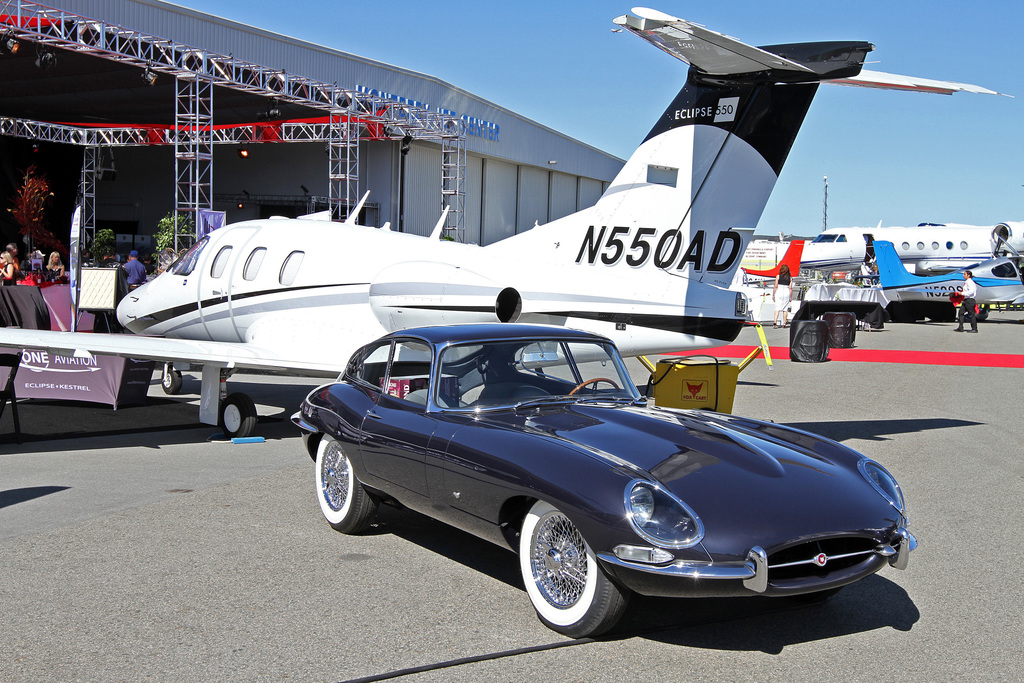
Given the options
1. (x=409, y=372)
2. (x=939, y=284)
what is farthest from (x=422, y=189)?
(x=409, y=372)

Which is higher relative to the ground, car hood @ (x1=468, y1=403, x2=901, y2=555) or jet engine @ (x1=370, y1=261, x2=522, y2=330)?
jet engine @ (x1=370, y1=261, x2=522, y2=330)

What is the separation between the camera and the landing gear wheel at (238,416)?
10586mm

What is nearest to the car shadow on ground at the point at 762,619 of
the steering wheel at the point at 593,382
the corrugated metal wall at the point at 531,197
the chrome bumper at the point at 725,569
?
the chrome bumper at the point at 725,569

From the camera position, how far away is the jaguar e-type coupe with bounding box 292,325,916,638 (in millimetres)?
4109

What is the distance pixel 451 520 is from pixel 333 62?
34.6 meters

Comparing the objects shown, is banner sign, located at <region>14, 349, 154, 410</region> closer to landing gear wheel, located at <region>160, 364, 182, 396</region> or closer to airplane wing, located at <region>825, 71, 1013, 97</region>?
landing gear wheel, located at <region>160, 364, 182, 396</region>

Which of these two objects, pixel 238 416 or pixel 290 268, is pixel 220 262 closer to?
pixel 290 268

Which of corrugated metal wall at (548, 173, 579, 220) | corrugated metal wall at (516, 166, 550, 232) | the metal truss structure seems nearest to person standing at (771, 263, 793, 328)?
the metal truss structure

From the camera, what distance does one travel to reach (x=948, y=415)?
514 inches

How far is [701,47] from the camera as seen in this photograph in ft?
27.3

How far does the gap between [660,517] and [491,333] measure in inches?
85.1

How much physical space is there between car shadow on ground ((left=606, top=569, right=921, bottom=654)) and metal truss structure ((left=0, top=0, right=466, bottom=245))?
2368cm

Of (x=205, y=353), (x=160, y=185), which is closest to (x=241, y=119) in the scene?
(x=160, y=185)

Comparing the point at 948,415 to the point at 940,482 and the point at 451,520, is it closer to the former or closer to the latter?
the point at 940,482
